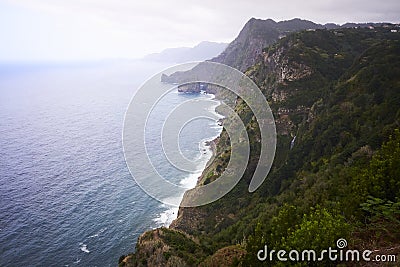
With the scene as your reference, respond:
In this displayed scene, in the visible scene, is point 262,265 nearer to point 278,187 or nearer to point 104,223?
point 278,187

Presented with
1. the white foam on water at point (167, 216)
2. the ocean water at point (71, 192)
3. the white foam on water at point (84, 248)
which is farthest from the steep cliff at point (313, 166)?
the white foam on water at point (84, 248)

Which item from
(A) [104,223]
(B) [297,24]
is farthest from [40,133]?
(B) [297,24]

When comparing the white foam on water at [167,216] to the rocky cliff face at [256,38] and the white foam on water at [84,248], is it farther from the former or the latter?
the rocky cliff face at [256,38]

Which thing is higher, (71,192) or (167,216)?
(71,192)

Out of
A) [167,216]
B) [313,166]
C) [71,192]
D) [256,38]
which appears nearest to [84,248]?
[167,216]

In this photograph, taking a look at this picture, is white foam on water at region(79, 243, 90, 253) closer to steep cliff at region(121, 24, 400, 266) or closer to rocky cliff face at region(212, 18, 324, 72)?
steep cliff at region(121, 24, 400, 266)

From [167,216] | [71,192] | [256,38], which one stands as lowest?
[167,216]

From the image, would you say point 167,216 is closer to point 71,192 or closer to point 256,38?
point 71,192
